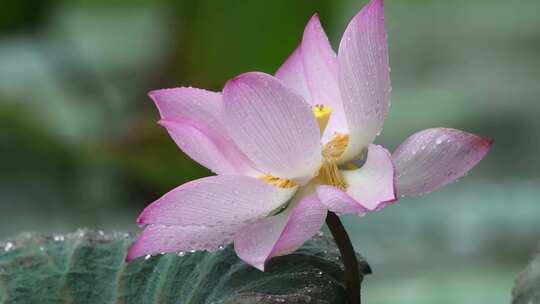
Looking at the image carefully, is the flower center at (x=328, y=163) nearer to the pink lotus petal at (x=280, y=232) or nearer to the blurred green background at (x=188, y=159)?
the pink lotus petal at (x=280, y=232)

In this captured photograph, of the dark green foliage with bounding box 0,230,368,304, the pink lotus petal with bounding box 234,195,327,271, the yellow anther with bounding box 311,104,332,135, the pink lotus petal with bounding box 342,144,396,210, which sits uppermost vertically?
the yellow anther with bounding box 311,104,332,135

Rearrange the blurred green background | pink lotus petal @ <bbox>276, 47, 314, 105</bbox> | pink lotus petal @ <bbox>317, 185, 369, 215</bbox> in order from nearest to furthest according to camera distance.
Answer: pink lotus petal @ <bbox>317, 185, 369, 215</bbox> → pink lotus petal @ <bbox>276, 47, 314, 105</bbox> → the blurred green background

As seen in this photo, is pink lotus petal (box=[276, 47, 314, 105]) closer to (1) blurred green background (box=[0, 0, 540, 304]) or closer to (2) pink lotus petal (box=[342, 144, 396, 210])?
(2) pink lotus petal (box=[342, 144, 396, 210])

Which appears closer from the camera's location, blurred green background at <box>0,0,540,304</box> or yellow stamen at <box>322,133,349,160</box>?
yellow stamen at <box>322,133,349,160</box>

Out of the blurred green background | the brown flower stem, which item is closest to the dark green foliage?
the brown flower stem

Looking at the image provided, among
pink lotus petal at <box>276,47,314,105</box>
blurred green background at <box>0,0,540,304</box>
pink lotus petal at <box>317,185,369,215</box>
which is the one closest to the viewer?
pink lotus petal at <box>317,185,369,215</box>

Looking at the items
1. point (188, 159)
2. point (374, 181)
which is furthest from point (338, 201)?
point (188, 159)

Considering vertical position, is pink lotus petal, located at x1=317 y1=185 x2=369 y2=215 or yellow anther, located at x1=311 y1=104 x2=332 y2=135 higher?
yellow anther, located at x1=311 y1=104 x2=332 y2=135
